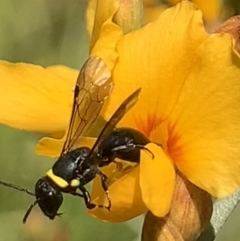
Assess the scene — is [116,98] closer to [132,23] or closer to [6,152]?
[132,23]

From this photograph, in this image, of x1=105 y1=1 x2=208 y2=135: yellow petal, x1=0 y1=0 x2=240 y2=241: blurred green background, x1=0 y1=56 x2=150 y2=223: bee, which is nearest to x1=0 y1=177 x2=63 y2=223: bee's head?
x1=0 y1=56 x2=150 y2=223: bee

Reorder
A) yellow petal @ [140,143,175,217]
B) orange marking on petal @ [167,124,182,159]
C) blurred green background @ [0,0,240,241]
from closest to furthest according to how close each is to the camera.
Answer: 1. yellow petal @ [140,143,175,217]
2. orange marking on petal @ [167,124,182,159]
3. blurred green background @ [0,0,240,241]

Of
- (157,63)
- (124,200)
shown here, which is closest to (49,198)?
(124,200)

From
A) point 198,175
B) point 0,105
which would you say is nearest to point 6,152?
point 0,105

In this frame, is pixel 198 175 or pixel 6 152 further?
pixel 6 152

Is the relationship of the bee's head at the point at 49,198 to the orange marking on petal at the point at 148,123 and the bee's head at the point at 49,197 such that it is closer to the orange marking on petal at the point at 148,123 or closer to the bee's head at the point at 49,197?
the bee's head at the point at 49,197

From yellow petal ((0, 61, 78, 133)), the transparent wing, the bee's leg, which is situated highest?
the transparent wing

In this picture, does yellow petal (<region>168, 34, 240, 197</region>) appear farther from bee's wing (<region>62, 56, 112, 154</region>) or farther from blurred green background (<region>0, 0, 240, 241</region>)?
blurred green background (<region>0, 0, 240, 241</region>)

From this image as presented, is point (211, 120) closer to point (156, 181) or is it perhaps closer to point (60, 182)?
point (156, 181)
